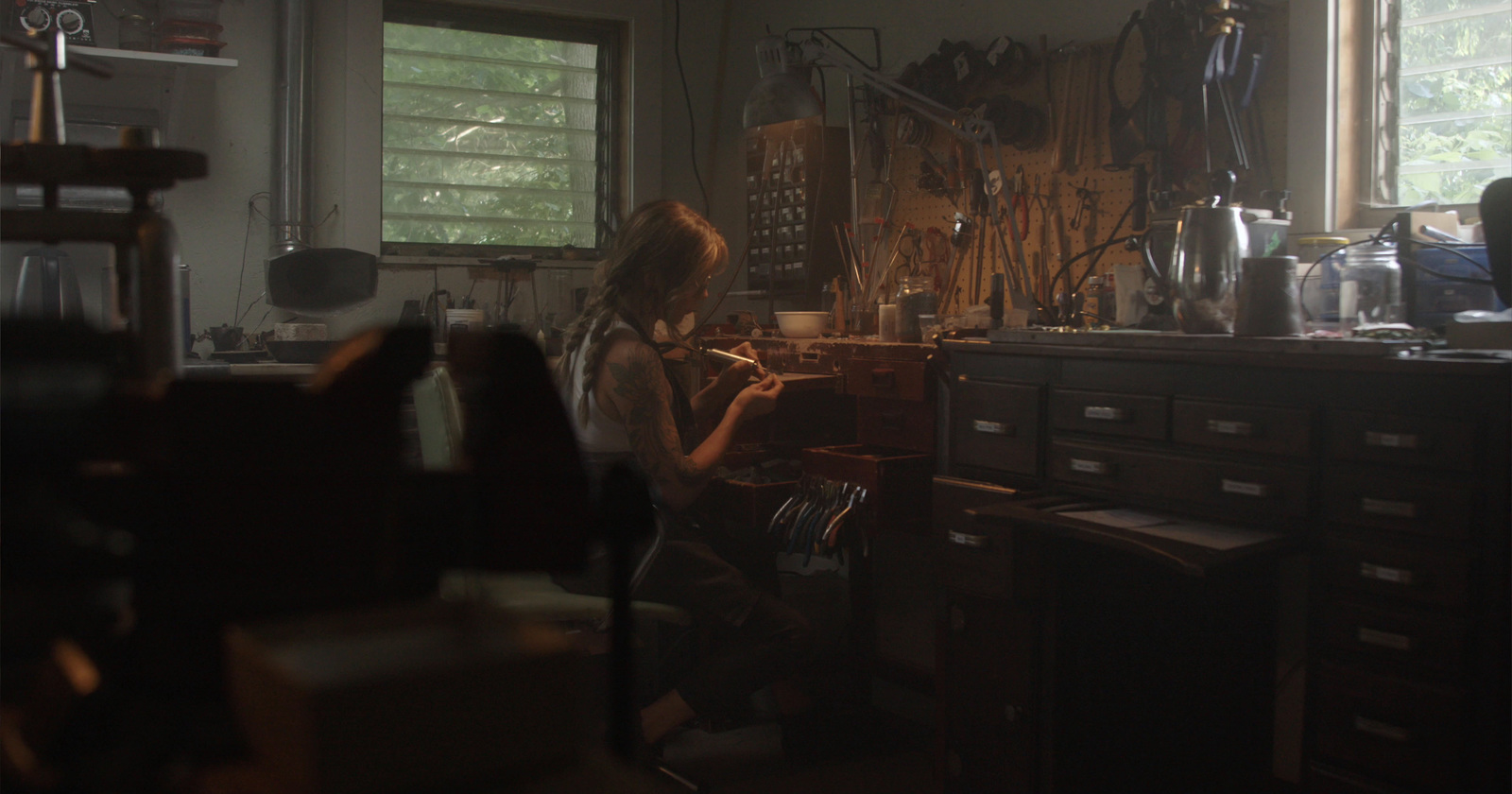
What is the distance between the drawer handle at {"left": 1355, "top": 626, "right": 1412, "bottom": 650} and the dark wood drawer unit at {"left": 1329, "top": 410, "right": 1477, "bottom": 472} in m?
0.25

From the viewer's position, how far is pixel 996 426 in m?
2.25

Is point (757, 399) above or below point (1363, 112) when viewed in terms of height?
below

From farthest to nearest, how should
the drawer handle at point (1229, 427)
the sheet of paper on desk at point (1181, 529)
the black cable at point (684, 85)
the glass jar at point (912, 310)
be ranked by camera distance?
the black cable at point (684, 85)
the glass jar at point (912, 310)
the drawer handle at point (1229, 427)
the sheet of paper on desk at point (1181, 529)

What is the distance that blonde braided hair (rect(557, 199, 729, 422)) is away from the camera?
2.39m

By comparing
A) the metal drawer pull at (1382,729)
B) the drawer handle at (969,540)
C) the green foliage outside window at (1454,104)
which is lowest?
the metal drawer pull at (1382,729)

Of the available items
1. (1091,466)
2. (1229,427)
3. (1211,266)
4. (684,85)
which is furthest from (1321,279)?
(684,85)

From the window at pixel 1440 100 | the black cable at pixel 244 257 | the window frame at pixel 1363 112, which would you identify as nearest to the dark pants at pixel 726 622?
the window frame at pixel 1363 112

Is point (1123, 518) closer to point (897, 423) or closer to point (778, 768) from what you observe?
point (897, 423)

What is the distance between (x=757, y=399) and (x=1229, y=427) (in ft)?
3.50

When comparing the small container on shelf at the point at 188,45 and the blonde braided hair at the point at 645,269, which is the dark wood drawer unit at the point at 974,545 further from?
the small container on shelf at the point at 188,45

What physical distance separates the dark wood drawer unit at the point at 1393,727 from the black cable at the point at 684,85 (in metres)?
3.20

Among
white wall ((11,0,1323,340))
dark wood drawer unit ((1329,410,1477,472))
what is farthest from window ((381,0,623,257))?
dark wood drawer unit ((1329,410,1477,472))

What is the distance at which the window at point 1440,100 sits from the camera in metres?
2.09

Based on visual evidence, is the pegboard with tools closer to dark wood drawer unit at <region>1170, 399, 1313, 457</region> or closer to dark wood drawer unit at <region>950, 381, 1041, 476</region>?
dark wood drawer unit at <region>950, 381, 1041, 476</region>
